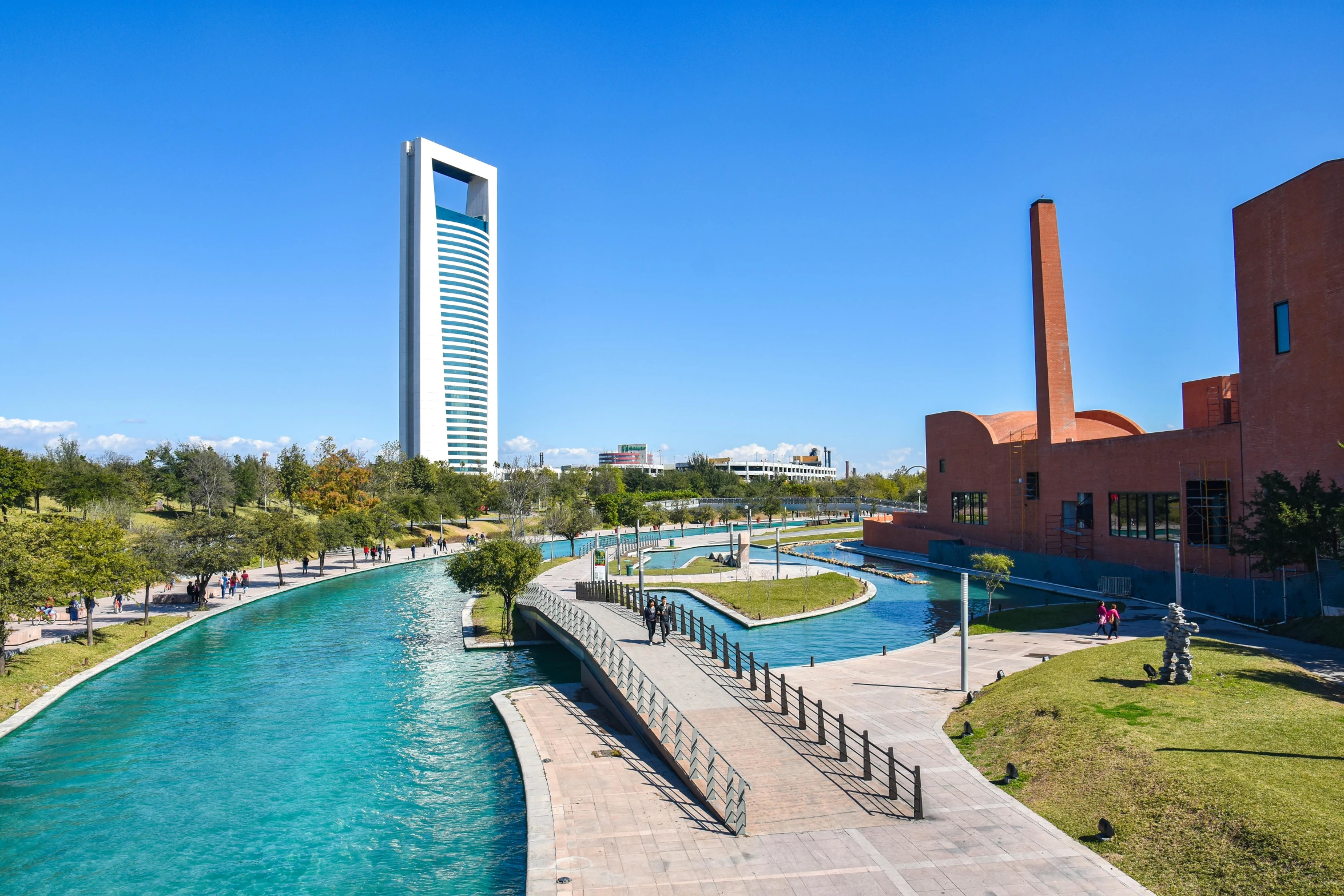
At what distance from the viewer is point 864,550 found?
200 feet

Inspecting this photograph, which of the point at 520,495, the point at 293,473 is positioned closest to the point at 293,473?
Result: the point at 293,473

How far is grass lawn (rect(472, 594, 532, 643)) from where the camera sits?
32.4 m

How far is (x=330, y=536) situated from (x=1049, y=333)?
4597 centimetres

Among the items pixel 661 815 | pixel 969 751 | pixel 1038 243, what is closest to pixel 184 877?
pixel 661 815

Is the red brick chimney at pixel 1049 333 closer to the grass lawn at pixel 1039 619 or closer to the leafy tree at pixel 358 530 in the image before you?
the grass lawn at pixel 1039 619

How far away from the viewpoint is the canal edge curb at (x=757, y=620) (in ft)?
107

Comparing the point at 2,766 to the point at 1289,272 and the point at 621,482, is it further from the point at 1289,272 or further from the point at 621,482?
the point at 621,482

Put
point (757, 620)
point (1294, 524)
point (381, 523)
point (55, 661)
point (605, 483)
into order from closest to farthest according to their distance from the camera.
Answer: point (1294, 524), point (55, 661), point (757, 620), point (381, 523), point (605, 483)

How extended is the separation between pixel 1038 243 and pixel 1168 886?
41965mm

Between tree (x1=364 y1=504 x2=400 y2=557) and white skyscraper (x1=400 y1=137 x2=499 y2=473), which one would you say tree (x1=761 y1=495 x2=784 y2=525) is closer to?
tree (x1=364 y1=504 x2=400 y2=557)

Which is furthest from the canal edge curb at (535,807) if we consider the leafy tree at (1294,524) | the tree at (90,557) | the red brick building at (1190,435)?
the red brick building at (1190,435)

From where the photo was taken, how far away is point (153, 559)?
3394 centimetres

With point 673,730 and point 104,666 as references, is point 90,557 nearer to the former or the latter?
point 104,666

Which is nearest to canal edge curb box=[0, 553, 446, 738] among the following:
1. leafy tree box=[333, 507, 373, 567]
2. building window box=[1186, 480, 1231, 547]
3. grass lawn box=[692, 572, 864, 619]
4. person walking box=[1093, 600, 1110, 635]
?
leafy tree box=[333, 507, 373, 567]
